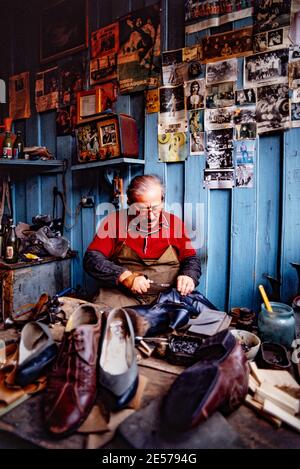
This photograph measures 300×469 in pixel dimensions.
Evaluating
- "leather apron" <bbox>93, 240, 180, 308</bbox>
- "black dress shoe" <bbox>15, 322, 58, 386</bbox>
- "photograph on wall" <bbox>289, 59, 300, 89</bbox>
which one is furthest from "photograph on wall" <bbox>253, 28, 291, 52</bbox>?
"black dress shoe" <bbox>15, 322, 58, 386</bbox>

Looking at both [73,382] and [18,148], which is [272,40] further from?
[18,148]

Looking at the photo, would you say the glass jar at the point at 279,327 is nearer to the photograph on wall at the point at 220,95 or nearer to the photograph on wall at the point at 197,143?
the photograph on wall at the point at 197,143

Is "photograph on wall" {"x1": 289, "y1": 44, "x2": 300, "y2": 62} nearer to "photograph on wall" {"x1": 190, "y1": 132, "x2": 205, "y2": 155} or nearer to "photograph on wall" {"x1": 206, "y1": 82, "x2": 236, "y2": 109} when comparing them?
"photograph on wall" {"x1": 206, "y1": 82, "x2": 236, "y2": 109}

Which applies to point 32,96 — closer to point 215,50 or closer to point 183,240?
point 215,50

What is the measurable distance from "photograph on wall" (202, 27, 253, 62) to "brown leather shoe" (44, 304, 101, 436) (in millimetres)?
2228

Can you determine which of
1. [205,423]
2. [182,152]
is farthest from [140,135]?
[205,423]

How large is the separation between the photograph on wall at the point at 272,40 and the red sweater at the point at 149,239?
1.40 m

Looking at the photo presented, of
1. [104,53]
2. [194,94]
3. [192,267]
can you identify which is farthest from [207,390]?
[104,53]

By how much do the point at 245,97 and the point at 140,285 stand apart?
5.19 feet

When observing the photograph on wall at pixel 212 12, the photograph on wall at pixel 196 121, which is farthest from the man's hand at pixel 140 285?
the photograph on wall at pixel 212 12

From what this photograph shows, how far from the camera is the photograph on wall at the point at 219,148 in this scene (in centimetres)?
278

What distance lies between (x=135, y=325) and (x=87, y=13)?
319cm

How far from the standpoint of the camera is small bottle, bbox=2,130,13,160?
12.2 feet

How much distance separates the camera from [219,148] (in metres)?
2.83
